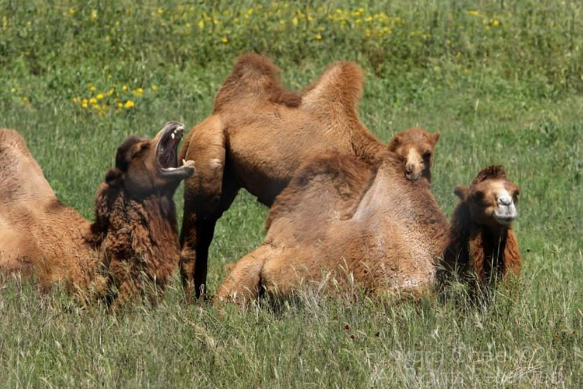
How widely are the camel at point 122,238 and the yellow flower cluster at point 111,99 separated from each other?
7.45m

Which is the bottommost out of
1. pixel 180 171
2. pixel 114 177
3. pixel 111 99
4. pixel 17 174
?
pixel 111 99

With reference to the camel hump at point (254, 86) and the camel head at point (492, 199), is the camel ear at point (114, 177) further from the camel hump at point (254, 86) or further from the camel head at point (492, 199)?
the camel head at point (492, 199)

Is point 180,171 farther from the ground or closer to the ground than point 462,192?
closer to the ground

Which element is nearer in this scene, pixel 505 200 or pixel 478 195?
pixel 505 200

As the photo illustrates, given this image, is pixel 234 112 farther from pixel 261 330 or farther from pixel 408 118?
pixel 408 118

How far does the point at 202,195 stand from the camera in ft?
29.8

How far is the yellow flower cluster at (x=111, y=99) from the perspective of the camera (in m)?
15.4

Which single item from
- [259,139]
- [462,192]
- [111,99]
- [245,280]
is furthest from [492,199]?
[111,99]

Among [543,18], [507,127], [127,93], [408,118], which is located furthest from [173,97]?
[543,18]

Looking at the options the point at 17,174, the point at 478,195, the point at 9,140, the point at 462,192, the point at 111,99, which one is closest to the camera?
the point at 478,195

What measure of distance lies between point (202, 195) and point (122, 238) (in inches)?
53.2

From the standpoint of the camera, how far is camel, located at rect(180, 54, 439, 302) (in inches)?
349

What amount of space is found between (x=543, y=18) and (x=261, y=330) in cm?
1402

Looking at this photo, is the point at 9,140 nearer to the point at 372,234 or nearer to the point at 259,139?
the point at 259,139
